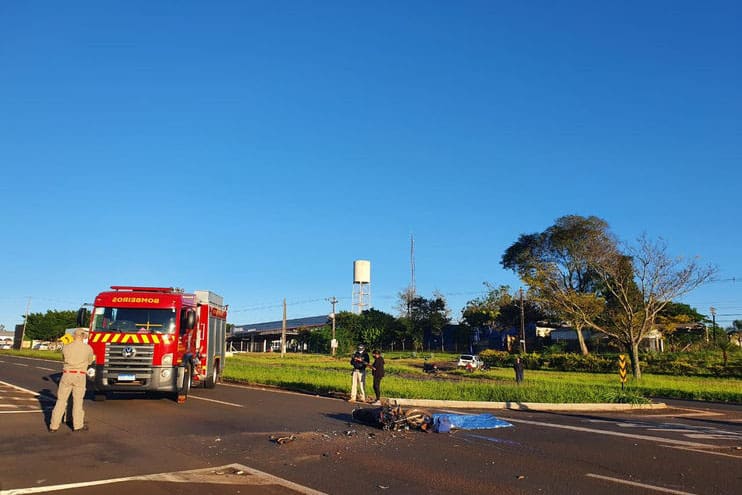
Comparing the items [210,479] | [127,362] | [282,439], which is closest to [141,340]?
[127,362]

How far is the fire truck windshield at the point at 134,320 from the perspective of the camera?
15.7 meters

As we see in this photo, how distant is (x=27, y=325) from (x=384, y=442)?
103841mm

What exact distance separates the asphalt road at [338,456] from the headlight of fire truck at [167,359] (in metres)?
1.17

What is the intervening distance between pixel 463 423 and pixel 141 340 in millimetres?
8430

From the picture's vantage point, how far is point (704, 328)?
63812 mm

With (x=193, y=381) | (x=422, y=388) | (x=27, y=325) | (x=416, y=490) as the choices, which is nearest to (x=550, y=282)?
(x=422, y=388)

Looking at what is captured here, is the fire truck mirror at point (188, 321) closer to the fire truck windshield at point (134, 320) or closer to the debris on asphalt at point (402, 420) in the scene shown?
the fire truck windshield at point (134, 320)

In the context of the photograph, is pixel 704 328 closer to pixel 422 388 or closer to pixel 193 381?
pixel 422 388

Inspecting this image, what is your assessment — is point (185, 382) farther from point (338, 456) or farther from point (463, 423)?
point (338, 456)

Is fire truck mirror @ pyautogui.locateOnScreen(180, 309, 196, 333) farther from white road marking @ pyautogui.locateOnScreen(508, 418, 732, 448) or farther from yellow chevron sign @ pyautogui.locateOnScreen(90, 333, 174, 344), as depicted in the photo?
white road marking @ pyautogui.locateOnScreen(508, 418, 732, 448)

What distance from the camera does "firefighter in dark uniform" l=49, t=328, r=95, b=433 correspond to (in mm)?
11103

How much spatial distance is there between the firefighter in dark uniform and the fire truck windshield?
13.8 ft

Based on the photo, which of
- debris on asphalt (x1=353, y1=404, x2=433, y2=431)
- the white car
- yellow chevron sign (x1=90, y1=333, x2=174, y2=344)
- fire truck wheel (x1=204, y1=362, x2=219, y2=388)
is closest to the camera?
debris on asphalt (x1=353, y1=404, x2=433, y2=431)

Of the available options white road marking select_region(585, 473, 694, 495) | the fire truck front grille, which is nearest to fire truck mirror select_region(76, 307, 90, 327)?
the fire truck front grille
